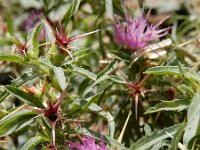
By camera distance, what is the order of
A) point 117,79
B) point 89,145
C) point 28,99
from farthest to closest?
point 117,79 → point 28,99 → point 89,145

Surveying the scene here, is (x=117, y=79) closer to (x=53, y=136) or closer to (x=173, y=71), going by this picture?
(x=173, y=71)

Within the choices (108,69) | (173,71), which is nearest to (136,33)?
(108,69)

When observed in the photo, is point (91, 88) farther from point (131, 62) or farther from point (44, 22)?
point (44, 22)

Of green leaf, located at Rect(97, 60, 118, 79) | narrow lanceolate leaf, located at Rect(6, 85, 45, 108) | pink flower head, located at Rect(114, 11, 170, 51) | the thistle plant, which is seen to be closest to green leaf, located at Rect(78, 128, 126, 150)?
the thistle plant

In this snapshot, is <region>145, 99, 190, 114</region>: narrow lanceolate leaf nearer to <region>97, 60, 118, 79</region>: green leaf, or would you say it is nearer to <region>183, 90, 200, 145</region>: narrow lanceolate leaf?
<region>183, 90, 200, 145</region>: narrow lanceolate leaf

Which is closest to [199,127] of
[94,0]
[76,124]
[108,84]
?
[76,124]
